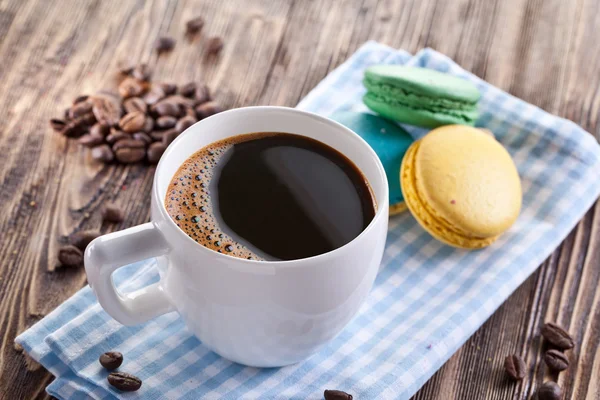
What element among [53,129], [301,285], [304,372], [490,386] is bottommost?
[490,386]

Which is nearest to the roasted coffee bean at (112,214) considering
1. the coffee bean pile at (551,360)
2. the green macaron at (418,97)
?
the green macaron at (418,97)

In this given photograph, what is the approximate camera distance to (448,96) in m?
1.49

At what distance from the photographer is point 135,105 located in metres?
1.68

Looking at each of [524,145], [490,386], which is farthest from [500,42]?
[490,386]

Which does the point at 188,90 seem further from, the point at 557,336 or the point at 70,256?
the point at 557,336

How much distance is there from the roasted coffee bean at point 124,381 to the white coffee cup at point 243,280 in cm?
10

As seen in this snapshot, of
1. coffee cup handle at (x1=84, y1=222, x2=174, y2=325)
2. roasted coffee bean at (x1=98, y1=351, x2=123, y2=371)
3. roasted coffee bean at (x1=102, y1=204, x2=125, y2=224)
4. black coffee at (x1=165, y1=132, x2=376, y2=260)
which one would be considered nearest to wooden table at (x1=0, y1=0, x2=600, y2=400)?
roasted coffee bean at (x1=102, y1=204, x2=125, y2=224)

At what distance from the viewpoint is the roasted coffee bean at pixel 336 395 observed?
1.10m

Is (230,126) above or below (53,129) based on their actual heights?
above

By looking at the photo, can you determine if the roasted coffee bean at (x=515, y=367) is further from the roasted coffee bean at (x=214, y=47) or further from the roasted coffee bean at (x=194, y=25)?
the roasted coffee bean at (x=194, y=25)

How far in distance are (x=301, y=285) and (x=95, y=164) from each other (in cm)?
80

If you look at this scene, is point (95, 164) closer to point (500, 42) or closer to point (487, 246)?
point (487, 246)

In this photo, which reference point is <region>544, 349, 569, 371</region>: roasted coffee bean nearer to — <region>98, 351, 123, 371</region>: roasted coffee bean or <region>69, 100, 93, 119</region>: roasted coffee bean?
<region>98, 351, 123, 371</region>: roasted coffee bean

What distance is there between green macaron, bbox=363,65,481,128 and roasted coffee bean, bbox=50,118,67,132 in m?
0.69
